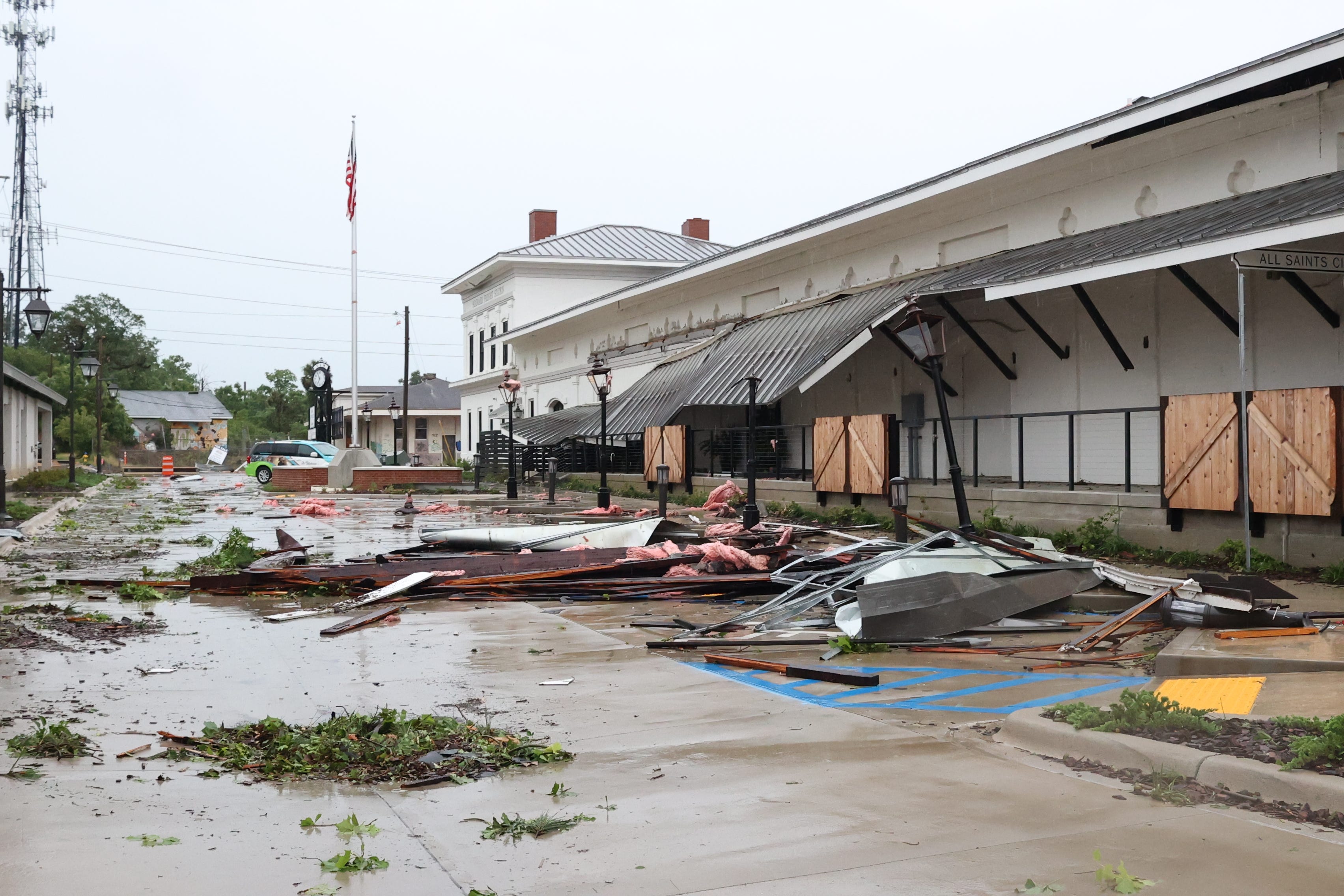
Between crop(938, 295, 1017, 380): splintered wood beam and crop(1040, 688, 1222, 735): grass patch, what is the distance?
16954 mm

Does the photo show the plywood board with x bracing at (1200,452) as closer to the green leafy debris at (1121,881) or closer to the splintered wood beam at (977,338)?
the splintered wood beam at (977,338)

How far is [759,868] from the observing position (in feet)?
14.6

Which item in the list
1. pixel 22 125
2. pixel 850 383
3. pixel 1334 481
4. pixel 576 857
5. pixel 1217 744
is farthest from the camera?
pixel 22 125

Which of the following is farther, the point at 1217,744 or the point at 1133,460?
the point at 1133,460

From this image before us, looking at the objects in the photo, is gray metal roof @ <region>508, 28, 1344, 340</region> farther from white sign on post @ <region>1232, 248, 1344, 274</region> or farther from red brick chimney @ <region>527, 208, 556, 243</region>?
red brick chimney @ <region>527, 208, 556, 243</region>

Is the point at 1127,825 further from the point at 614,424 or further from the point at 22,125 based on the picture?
the point at 22,125

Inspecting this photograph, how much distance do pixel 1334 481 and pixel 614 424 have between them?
2496cm

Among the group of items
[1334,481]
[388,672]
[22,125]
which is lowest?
[388,672]

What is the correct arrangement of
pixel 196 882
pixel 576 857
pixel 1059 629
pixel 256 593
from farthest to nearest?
pixel 256 593 < pixel 1059 629 < pixel 576 857 < pixel 196 882

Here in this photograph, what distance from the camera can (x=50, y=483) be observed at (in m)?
38.9

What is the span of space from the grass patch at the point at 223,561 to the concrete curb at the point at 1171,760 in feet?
35.5

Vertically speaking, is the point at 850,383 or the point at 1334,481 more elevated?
the point at 850,383

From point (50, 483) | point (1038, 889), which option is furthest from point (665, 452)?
point (1038, 889)

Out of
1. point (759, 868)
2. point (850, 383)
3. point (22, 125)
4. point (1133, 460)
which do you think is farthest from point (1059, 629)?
point (22, 125)
